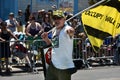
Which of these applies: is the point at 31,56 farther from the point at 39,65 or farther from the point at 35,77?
the point at 35,77

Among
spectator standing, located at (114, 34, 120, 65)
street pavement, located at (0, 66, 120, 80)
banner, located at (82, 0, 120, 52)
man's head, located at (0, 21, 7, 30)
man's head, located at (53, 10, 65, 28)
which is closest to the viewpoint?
banner, located at (82, 0, 120, 52)

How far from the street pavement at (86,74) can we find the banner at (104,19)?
18.4ft

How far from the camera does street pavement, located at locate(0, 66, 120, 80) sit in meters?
11.5

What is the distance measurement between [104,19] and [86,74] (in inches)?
260

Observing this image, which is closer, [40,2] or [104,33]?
[104,33]

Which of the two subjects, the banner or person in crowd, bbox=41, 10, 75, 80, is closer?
the banner

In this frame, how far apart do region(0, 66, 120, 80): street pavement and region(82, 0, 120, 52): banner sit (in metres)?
5.60

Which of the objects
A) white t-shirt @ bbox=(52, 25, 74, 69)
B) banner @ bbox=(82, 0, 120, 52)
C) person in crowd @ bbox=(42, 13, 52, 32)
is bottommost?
white t-shirt @ bbox=(52, 25, 74, 69)

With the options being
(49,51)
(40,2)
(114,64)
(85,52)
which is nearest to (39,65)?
(85,52)

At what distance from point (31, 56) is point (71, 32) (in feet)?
24.1

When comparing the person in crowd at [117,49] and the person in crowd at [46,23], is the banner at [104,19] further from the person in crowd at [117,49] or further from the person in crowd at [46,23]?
the person in crowd at [46,23]

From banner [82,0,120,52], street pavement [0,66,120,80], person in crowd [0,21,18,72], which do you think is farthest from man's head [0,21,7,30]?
banner [82,0,120,52]

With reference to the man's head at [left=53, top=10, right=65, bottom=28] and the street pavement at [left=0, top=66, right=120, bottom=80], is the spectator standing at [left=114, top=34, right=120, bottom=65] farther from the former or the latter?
the man's head at [left=53, top=10, right=65, bottom=28]

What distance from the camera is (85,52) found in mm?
13992
